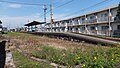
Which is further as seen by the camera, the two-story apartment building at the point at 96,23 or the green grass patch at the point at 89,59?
the two-story apartment building at the point at 96,23

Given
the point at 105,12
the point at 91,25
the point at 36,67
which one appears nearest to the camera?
the point at 36,67

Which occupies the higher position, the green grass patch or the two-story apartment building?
the two-story apartment building

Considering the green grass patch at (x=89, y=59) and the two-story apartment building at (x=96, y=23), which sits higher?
the two-story apartment building at (x=96, y=23)

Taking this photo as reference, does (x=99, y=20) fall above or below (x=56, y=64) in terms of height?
above

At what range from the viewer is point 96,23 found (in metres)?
50.4

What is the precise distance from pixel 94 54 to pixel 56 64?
149 cm

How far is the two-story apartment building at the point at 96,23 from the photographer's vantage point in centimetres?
4400

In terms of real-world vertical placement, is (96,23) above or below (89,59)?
above

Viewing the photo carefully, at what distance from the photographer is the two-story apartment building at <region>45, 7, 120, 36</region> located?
44000mm

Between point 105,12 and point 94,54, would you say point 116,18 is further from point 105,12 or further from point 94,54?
point 94,54

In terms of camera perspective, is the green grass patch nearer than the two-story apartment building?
Yes

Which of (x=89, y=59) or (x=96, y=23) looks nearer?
(x=89, y=59)

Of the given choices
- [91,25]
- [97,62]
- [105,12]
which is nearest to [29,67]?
[97,62]

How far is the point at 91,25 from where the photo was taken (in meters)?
53.9
